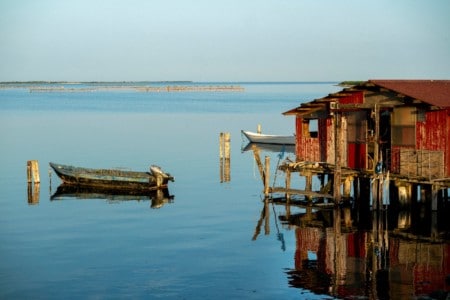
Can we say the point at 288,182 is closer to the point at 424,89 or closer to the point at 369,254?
the point at 424,89

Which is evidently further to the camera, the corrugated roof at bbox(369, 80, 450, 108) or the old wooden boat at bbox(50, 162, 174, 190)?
the old wooden boat at bbox(50, 162, 174, 190)

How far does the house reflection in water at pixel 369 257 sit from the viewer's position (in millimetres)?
24828

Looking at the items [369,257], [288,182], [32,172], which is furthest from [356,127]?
[32,172]

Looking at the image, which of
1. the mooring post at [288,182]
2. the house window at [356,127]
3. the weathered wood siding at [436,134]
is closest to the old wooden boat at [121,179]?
the mooring post at [288,182]

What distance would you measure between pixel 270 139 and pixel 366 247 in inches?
1629

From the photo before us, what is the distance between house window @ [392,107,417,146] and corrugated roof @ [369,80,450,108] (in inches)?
32.7

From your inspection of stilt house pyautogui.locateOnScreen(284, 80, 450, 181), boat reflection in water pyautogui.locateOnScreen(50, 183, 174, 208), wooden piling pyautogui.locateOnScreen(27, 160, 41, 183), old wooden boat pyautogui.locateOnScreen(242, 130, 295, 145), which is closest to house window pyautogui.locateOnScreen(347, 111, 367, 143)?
stilt house pyautogui.locateOnScreen(284, 80, 450, 181)

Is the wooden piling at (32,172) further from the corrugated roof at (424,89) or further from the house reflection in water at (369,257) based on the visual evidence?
the corrugated roof at (424,89)

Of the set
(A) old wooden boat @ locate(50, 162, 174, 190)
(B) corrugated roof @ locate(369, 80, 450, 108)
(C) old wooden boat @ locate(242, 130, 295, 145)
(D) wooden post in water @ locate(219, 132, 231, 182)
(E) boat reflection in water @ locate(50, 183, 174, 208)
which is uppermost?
(B) corrugated roof @ locate(369, 80, 450, 108)

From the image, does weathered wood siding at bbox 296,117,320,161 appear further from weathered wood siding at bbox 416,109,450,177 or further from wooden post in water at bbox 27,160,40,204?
wooden post in water at bbox 27,160,40,204

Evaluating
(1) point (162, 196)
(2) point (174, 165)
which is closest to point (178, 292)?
(1) point (162, 196)

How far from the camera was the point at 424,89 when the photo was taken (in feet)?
118

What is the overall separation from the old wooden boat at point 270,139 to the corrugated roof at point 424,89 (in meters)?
31.3

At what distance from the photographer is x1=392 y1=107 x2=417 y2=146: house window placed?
34.8m
